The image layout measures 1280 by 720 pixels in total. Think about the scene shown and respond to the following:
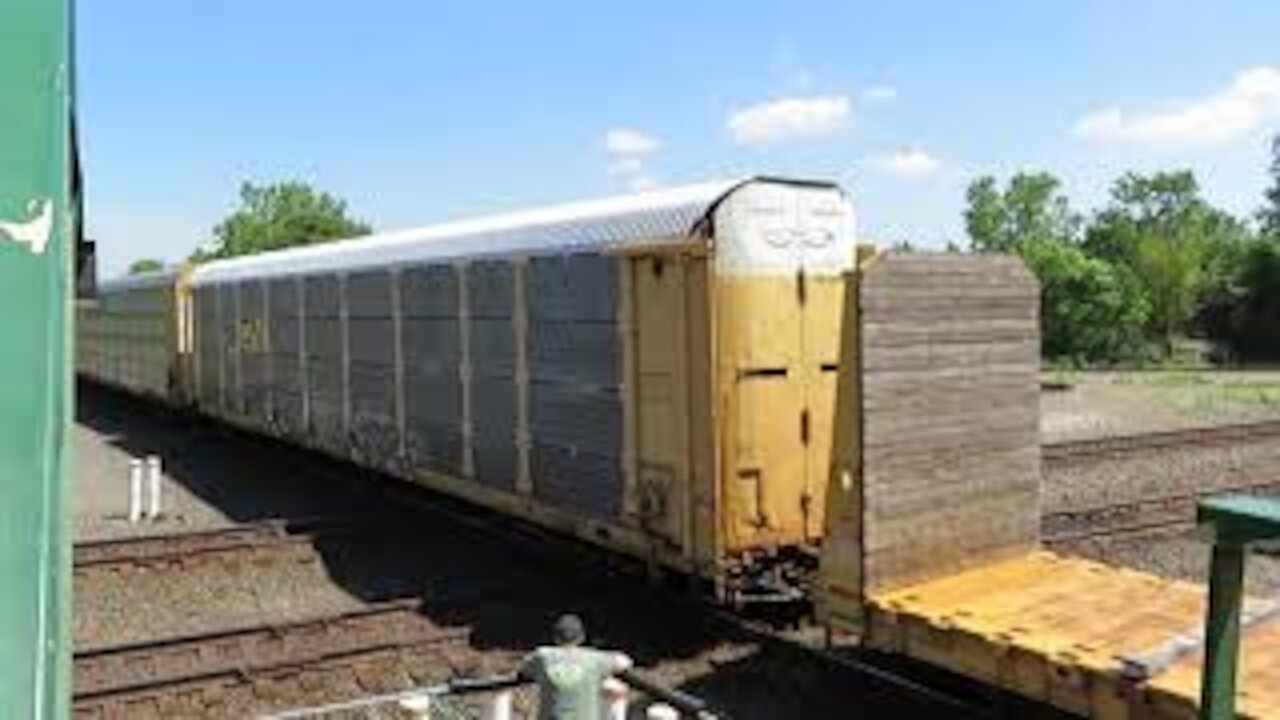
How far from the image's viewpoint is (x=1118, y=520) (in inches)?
661

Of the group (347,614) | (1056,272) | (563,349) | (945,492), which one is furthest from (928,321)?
(1056,272)

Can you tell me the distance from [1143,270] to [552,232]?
8210 centimetres

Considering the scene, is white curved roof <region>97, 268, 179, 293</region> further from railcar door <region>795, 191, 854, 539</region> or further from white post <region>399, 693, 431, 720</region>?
white post <region>399, 693, 431, 720</region>

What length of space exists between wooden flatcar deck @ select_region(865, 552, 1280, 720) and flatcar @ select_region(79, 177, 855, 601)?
172 centimetres

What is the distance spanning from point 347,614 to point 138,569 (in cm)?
416

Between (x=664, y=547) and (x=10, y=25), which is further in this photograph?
(x=664, y=547)

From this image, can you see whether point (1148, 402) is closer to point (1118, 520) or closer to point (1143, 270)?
point (1118, 520)

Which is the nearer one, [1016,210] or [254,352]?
[254,352]

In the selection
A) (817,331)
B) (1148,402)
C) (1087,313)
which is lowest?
(1148,402)

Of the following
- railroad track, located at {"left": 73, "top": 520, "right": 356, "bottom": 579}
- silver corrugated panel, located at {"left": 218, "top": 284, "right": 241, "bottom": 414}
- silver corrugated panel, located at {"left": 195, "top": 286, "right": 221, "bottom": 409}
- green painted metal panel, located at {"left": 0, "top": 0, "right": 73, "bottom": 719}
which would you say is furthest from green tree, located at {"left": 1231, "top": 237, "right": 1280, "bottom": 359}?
green painted metal panel, located at {"left": 0, "top": 0, "right": 73, "bottom": 719}

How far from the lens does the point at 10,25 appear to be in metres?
1.90

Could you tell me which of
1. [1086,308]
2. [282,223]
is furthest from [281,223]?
[1086,308]

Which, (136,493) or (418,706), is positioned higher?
(418,706)

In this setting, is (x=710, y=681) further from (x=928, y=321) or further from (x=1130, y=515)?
(x=1130, y=515)
